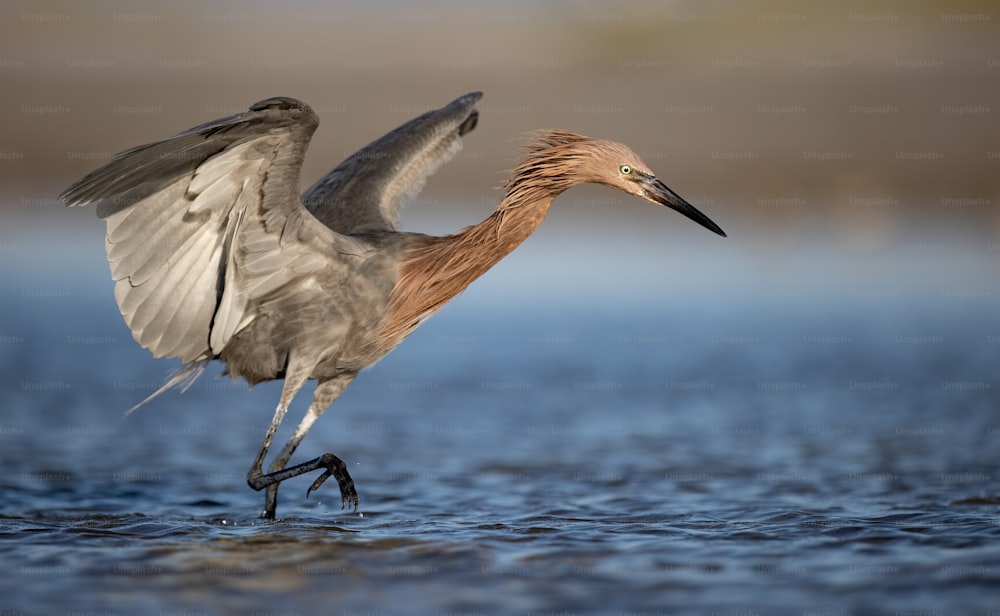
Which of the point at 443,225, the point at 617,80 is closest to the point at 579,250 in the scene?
the point at 443,225

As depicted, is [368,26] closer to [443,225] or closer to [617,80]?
[617,80]

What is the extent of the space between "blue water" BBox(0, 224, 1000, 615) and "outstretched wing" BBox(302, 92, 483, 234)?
198 centimetres

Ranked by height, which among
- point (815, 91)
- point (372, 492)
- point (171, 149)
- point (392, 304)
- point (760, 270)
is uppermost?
point (815, 91)

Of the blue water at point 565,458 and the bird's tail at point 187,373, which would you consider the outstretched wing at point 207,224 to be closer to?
the bird's tail at point 187,373

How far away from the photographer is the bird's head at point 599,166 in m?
7.92

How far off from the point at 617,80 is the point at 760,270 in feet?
29.7

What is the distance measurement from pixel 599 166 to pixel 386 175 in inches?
91.4

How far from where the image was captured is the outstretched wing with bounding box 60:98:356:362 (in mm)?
6961

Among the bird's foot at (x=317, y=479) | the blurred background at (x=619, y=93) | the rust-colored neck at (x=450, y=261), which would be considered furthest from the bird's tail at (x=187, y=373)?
the blurred background at (x=619, y=93)

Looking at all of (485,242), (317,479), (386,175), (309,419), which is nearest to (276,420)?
(309,419)

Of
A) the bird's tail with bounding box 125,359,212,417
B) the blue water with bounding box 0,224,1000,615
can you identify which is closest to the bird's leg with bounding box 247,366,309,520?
the blue water with bounding box 0,224,1000,615

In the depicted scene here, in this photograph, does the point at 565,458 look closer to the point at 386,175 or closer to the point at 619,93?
the point at 386,175

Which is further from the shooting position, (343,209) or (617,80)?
(617,80)

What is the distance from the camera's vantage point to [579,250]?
744 inches
